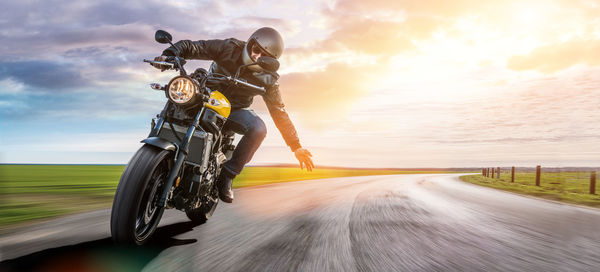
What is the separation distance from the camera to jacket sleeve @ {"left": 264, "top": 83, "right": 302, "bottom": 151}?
5.08 m

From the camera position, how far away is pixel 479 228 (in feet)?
16.4

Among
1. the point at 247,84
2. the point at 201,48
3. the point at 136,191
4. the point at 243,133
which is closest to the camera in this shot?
the point at 136,191

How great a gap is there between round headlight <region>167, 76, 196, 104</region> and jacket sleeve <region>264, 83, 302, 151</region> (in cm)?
176

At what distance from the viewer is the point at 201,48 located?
442cm

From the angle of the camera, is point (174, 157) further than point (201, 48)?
No

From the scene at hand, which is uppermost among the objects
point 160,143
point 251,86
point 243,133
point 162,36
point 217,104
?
point 162,36

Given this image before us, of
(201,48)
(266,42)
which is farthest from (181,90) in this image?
(266,42)

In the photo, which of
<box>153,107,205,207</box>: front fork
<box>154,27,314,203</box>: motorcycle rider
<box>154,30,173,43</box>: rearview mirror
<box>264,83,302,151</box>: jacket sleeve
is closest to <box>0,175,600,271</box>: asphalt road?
<box>153,107,205,207</box>: front fork

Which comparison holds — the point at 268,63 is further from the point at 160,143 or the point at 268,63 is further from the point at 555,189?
the point at 555,189

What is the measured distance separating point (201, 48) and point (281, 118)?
1434mm

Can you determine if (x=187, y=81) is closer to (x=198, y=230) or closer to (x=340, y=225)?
(x=198, y=230)

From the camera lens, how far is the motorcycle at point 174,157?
9.70ft

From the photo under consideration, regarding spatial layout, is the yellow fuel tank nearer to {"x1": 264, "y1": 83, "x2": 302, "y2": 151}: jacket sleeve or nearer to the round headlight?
the round headlight

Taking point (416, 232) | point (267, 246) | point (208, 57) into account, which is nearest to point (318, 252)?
point (267, 246)
